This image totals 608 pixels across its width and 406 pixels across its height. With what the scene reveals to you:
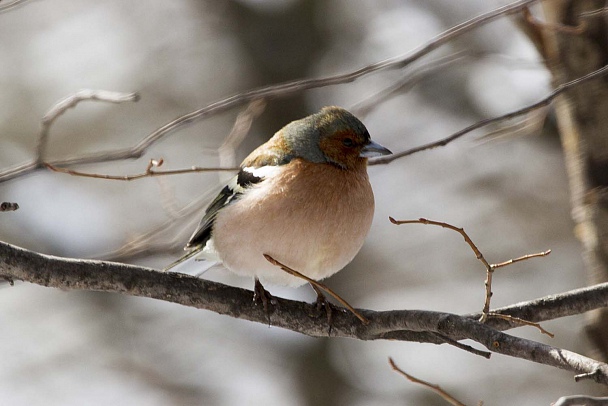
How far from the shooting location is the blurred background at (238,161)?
8906mm

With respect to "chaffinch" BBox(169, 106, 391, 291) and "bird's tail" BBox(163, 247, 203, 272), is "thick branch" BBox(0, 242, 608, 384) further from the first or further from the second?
"bird's tail" BBox(163, 247, 203, 272)

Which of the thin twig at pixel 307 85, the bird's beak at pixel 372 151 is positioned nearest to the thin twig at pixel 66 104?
the thin twig at pixel 307 85

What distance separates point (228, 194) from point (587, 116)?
2.69m

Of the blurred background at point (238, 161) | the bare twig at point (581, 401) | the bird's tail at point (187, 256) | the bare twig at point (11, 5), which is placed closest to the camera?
the bare twig at point (581, 401)

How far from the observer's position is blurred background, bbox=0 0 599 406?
8.91 meters

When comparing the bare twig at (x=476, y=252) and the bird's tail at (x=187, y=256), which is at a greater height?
the bare twig at (x=476, y=252)

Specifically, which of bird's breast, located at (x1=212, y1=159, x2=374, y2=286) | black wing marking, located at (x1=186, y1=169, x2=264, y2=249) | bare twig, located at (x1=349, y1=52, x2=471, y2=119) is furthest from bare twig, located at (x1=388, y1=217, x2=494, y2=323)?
black wing marking, located at (x1=186, y1=169, x2=264, y2=249)

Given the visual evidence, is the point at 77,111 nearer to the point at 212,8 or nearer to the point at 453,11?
the point at 212,8

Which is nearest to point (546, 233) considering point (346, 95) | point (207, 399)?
point (346, 95)

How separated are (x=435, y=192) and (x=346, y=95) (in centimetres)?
225

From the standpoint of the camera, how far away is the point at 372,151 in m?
4.54

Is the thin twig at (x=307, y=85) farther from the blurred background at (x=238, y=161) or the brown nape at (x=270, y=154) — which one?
the blurred background at (x=238, y=161)

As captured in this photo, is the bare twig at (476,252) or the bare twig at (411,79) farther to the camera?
the bare twig at (411,79)

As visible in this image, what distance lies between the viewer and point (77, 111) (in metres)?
10.5
